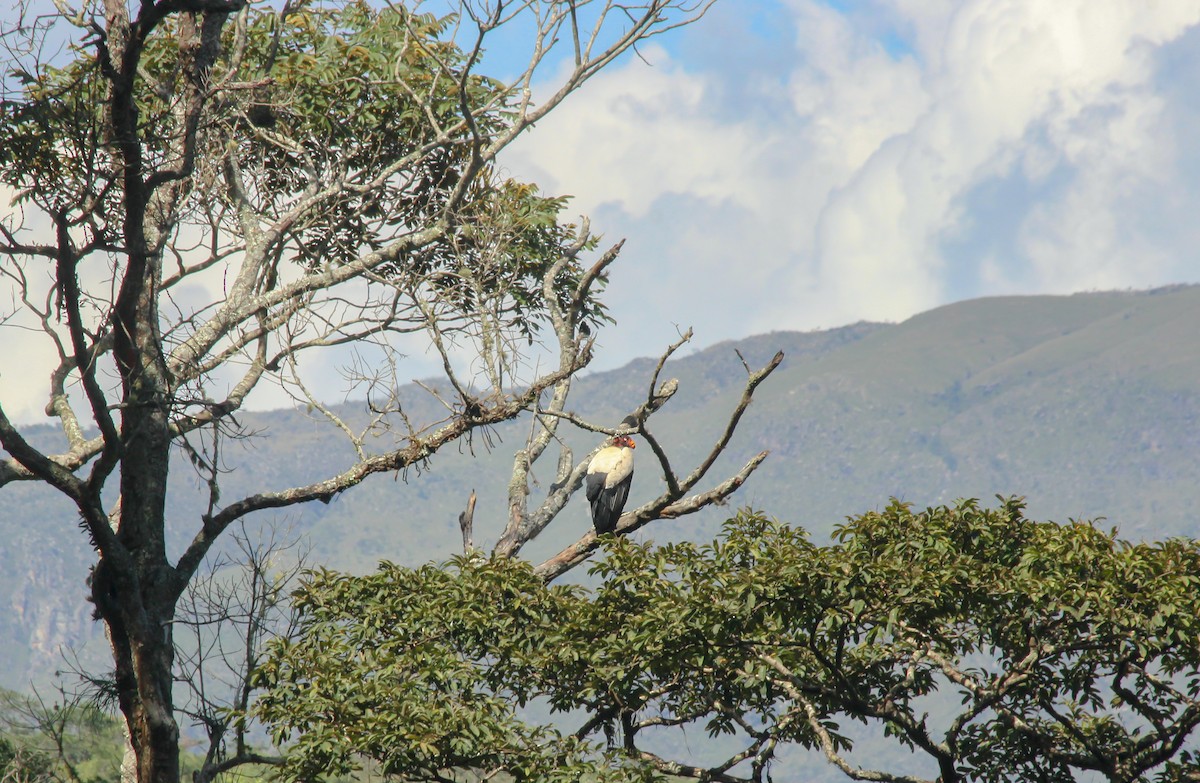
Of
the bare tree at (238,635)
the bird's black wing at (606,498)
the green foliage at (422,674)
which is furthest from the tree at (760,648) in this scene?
the bird's black wing at (606,498)

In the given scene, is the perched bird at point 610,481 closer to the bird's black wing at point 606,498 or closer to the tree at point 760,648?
the bird's black wing at point 606,498

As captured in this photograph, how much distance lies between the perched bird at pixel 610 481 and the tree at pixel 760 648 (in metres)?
3.54

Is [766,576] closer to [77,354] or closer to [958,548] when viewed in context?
[958,548]

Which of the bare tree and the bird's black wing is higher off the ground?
the bird's black wing

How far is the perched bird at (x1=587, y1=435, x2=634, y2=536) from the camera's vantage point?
15.7 m

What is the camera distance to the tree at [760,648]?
10.5 metres

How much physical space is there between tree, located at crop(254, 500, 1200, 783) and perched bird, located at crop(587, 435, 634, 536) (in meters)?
3.54

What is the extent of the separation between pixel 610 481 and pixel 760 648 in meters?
4.86

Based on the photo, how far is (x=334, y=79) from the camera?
Answer: 16.8 meters

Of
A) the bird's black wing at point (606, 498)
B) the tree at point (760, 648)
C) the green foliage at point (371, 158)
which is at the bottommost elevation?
the tree at point (760, 648)

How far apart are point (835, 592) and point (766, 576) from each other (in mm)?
555

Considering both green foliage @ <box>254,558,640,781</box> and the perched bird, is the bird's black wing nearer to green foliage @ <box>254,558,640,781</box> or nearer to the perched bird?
the perched bird

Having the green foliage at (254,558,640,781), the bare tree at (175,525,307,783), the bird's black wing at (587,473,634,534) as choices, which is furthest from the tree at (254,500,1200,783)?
the bird's black wing at (587,473,634,534)

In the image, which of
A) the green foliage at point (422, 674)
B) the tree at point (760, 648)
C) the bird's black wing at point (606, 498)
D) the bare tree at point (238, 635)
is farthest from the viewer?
Answer: the bird's black wing at point (606, 498)
